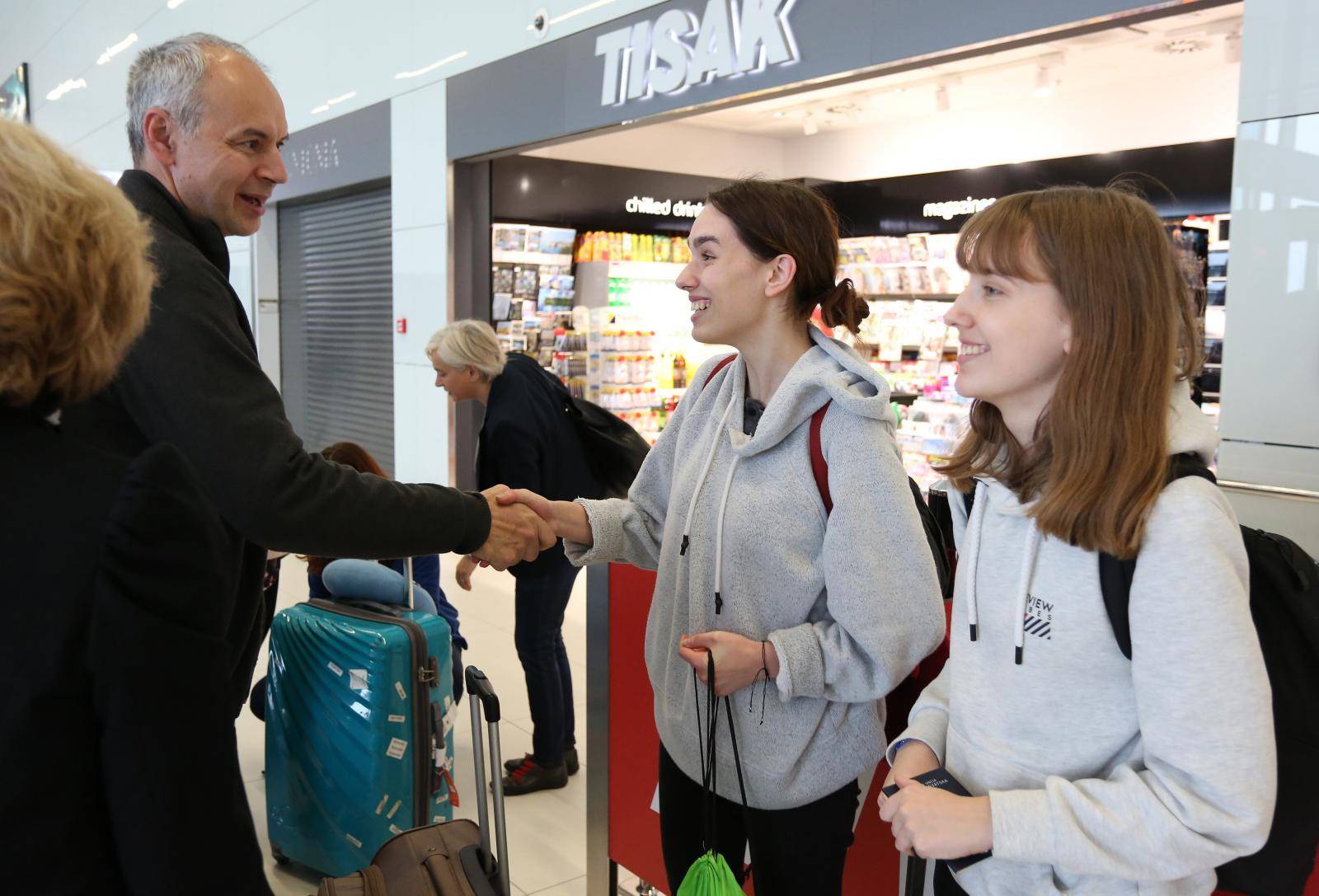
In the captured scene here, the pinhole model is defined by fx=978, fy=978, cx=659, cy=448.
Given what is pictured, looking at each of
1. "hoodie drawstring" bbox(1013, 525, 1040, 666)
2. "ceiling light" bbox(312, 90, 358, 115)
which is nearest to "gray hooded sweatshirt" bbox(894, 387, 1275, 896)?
"hoodie drawstring" bbox(1013, 525, 1040, 666)

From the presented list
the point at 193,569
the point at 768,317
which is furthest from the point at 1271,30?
the point at 193,569

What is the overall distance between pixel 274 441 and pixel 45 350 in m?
0.92

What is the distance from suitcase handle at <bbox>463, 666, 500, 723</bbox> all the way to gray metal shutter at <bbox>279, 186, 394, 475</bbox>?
7.17 m

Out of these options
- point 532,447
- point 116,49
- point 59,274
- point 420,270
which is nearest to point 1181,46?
point 532,447

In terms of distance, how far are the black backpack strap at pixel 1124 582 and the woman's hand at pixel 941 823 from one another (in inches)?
9.5

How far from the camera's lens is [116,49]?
14.2m

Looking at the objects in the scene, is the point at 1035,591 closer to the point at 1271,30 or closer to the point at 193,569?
the point at 193,569

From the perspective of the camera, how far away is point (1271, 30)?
304 centimetres

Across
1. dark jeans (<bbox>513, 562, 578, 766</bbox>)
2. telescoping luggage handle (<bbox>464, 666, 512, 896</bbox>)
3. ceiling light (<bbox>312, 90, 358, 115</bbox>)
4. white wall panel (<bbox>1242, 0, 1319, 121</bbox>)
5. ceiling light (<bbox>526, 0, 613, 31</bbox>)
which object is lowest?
dark jeans (<bbox>513, 562, 578, 766</bbox>)

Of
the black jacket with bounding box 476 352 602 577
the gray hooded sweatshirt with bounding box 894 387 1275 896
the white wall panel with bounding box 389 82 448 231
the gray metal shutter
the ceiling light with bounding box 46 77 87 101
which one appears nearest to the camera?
the gray hooded sweatshirt with bounding box 894 387 1275 896

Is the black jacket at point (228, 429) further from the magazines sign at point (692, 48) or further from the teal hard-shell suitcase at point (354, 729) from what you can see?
the magazines sign at point (692, 48)

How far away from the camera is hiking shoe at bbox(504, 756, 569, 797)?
3.56m

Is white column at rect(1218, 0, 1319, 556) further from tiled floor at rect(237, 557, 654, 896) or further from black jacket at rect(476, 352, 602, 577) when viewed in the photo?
tiled floor at rect(237, 557, 654, 896)

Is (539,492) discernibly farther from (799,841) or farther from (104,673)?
(104,673)
